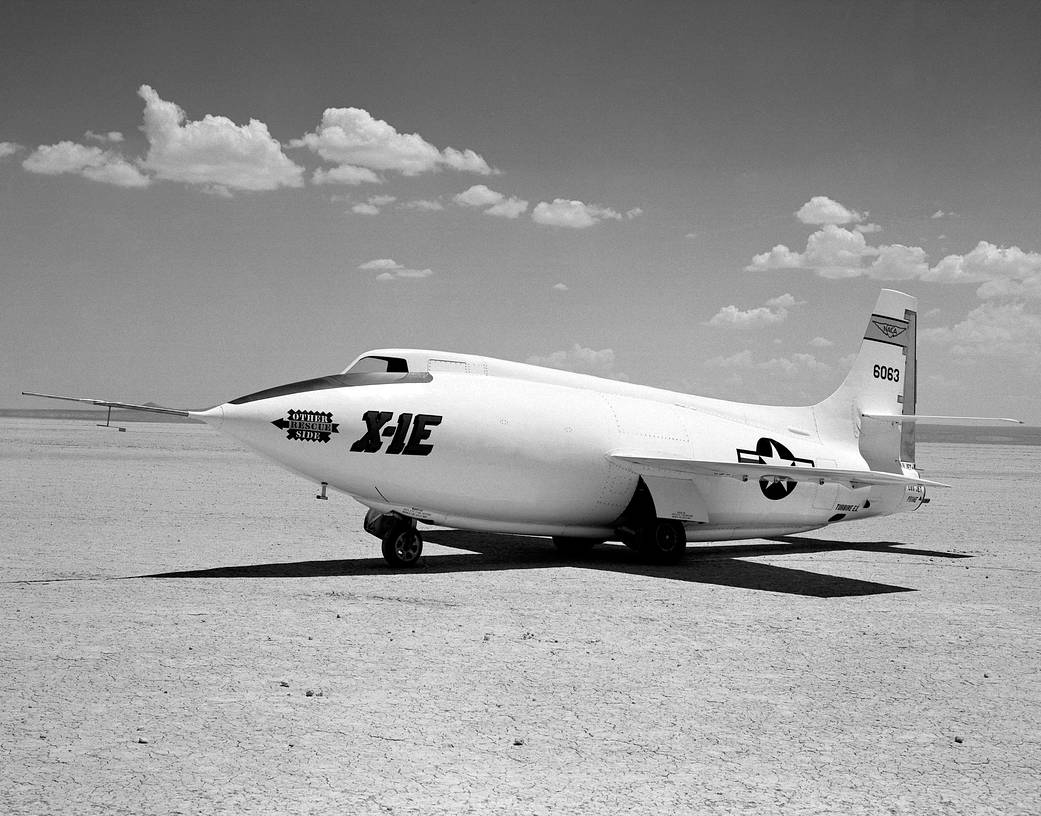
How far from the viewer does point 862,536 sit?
838 inches

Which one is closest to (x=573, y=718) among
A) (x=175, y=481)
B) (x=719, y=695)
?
(x=719, y=695)

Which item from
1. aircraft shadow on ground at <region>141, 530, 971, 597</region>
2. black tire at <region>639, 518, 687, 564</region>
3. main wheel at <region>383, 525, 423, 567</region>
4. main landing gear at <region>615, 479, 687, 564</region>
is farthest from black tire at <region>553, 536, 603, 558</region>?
main wheel at <region>383, 525, 423, 567</region>

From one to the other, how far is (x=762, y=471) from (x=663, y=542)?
202 centimetres

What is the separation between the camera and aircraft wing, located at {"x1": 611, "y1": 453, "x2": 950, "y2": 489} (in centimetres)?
1380

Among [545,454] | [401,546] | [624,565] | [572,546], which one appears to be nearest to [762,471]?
[624,565]

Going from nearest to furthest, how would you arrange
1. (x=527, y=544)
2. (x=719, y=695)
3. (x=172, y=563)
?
1. (x=719, y=695)
2. (x=172, y=563)
3. (x=527, y=544)

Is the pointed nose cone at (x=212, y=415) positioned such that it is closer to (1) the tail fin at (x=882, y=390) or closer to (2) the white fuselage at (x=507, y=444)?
(2) the white fuselage at (x=507, y=444)

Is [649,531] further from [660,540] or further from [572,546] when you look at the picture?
[572,546]

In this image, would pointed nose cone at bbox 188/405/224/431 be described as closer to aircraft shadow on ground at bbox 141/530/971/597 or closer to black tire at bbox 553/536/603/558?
aircraft shadow on ground at bbox 141/530/971/597

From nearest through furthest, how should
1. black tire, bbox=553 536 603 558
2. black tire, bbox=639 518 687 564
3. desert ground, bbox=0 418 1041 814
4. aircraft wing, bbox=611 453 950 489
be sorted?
desert ground, bbox=0 418 1041 814
aircraft wing, bbox=611 453 950 489
black tire, bbox=639 518 687 564
black tire, bbox=553 536 603 558

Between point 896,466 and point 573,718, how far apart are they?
50.0ft

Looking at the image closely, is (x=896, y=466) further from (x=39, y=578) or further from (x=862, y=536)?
(x=39, y=578)

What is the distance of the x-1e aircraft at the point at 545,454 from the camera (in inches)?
518

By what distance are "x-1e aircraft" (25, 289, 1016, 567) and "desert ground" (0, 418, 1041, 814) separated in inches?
35.2
